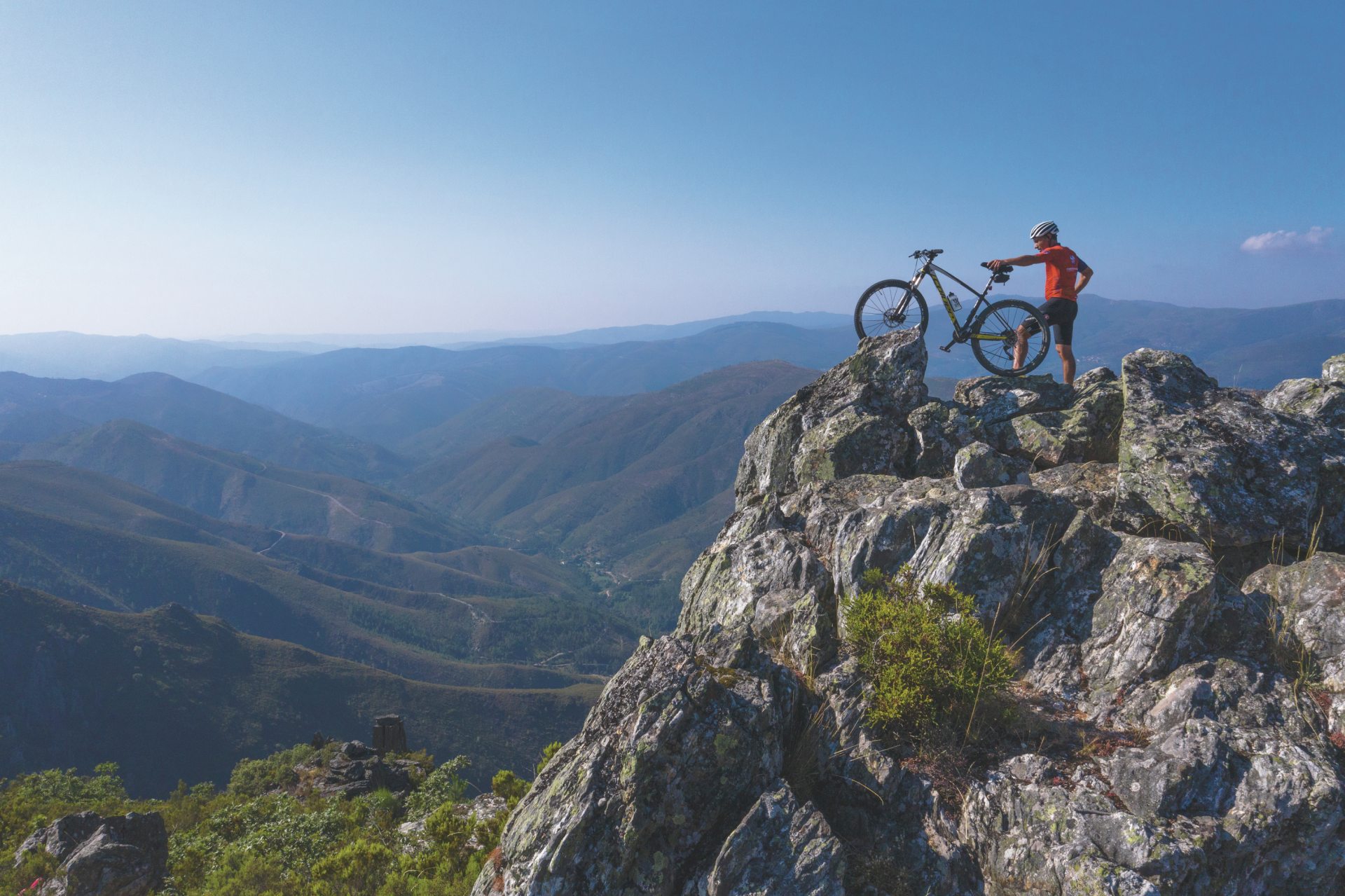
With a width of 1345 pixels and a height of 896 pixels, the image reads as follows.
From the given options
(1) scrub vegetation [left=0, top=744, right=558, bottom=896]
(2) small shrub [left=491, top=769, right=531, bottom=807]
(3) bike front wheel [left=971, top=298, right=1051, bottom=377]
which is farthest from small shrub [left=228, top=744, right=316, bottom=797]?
(3) bike front wheel [left=971, top=298, right=1051, bottom=377]

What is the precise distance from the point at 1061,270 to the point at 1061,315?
1.27 m

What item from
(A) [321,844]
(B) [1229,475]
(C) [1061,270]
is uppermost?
(C) [1061,270]

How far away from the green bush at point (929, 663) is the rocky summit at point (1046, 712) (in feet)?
1.47

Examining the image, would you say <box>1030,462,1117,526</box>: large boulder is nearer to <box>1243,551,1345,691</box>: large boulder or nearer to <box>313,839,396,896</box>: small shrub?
<box>1243,551,1345,691</box>: large boulder

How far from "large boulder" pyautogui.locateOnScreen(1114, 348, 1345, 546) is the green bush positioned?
4.78 metres

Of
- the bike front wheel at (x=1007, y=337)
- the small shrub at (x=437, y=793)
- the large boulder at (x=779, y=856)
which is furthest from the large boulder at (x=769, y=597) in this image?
the small shrub at (x=437, y=793)

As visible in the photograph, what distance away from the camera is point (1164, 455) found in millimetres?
11859

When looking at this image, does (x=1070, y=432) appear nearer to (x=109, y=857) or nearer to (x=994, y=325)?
(x=994, y=325)

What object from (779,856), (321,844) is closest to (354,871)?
(321,844)

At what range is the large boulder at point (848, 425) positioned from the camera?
17.5 meters

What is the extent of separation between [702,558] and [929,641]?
798 centimetres

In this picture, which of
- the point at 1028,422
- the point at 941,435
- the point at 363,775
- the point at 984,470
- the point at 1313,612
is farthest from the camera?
the point at 363,775

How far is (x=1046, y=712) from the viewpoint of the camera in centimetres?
888

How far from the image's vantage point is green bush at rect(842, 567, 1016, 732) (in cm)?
837
